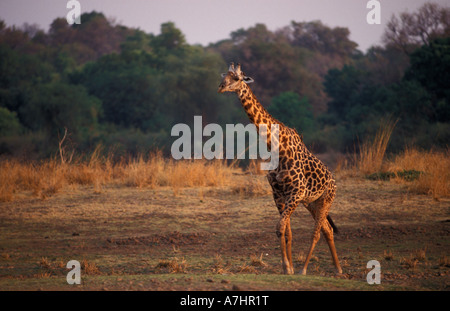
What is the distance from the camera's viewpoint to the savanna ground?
6.35m

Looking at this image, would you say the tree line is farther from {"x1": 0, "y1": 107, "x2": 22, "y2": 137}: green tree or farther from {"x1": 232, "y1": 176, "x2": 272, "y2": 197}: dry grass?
{"x1": 232, "y1": 176, "x2": 272, "y2": 197}: dry grass

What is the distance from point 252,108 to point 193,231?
12.1 feet

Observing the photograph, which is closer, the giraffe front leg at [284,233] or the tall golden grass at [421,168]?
the giraffe front leg at [284,233]

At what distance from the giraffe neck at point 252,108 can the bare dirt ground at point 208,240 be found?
172 cm

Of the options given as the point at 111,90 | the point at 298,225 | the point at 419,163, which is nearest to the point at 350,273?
the point at 298,225

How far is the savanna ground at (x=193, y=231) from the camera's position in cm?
635

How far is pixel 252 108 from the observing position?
654 centimetres

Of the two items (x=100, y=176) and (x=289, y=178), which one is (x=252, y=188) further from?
(x=289, y=178)

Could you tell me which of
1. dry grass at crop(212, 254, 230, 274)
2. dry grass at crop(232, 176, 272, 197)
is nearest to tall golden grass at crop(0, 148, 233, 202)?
dry grass at crop(232, 176, 272, 197)

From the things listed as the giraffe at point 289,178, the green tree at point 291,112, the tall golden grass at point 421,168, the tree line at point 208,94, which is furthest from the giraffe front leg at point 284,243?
the green tree at point 291,112

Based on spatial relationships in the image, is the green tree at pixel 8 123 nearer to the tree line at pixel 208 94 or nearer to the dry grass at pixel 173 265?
the tree line at pixel 208 94

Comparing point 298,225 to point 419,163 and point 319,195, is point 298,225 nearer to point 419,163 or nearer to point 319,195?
point 319,195

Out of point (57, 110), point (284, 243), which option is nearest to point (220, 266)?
point (284, 243)

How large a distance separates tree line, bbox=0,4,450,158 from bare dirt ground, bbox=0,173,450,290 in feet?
28.8
